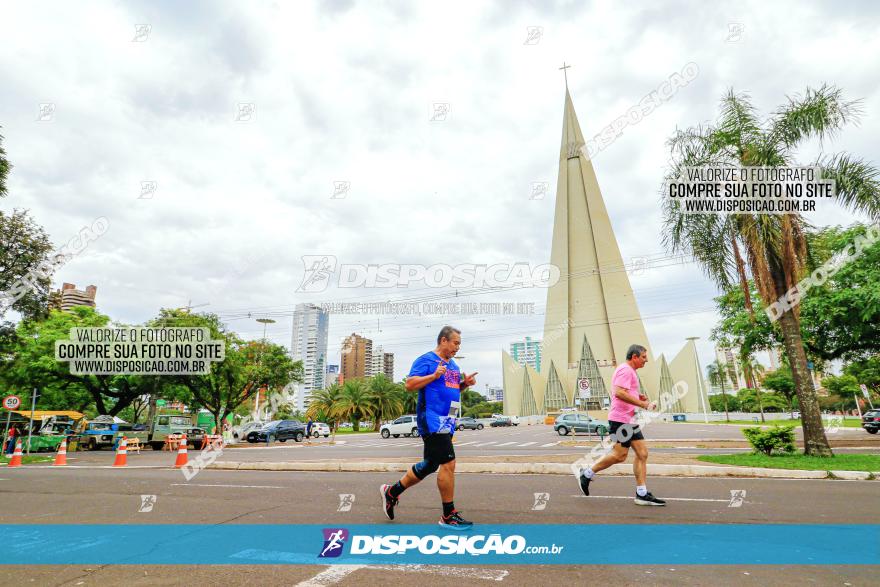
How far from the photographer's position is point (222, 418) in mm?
35438

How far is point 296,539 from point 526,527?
209 cm

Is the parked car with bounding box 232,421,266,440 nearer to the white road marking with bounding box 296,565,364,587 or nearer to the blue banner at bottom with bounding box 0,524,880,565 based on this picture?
the blue banner at bottom with bounding box 0,524,880,565

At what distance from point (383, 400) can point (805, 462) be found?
45775 mm

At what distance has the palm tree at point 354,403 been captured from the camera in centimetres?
5066

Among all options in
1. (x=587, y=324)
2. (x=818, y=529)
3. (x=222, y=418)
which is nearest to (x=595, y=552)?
(x=818, y=529)

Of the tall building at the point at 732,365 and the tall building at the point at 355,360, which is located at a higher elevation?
the tall building at the point at 355,360

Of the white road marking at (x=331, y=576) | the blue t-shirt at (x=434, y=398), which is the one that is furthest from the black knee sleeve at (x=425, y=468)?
the white road marking at (x=331, y=576)

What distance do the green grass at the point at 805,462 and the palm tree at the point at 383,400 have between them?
43.8 m

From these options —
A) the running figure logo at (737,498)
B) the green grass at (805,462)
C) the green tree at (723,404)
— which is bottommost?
the green tree at (723,404)

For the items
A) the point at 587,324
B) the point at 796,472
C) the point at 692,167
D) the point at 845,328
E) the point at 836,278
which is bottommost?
the point at 796,472

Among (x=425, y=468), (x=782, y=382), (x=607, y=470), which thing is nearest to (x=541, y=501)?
(x=425, y=468)

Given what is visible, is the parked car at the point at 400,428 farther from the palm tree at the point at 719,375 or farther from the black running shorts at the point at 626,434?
the palm tree at the point at 719,375

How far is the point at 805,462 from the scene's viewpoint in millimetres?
9562

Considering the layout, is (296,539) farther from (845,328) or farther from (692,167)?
(845,328)
